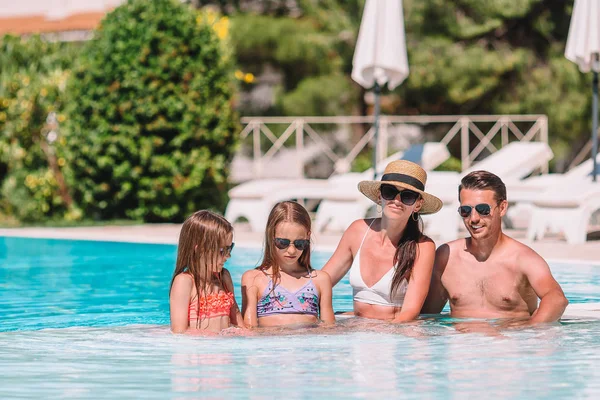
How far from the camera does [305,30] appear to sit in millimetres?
20172

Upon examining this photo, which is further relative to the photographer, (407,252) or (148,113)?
(148,113)

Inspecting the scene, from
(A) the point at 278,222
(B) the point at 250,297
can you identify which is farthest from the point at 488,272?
(B) the point at 250,297

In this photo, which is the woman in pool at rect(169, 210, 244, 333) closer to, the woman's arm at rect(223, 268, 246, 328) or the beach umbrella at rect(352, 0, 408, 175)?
the woman's arm at rect(223, 268, 246, 328)

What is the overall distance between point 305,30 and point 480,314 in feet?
48.0

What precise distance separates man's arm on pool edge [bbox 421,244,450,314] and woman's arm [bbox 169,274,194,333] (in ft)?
4.43

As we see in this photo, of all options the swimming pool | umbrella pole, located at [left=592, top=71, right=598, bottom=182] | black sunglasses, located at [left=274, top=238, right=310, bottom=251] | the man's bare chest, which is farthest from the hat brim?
umbrella pole, located at [left=592, top=71, right=598, bottom=182]

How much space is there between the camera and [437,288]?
20.1 feet

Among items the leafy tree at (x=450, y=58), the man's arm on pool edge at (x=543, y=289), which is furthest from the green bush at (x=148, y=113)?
the man's arm on pool edge at (x=543, y=289)

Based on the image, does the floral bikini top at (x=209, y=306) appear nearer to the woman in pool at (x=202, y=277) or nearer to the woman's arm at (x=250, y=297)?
the woman in pool at (x=202, y=277)

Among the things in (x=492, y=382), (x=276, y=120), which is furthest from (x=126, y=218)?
(x=492, y=382)

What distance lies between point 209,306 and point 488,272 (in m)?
1.51

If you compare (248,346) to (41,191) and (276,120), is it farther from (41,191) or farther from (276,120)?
(276,120)

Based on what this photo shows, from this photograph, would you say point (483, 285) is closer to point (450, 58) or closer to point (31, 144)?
point (31, 144)

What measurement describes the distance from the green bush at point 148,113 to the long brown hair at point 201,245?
31.2 feet
